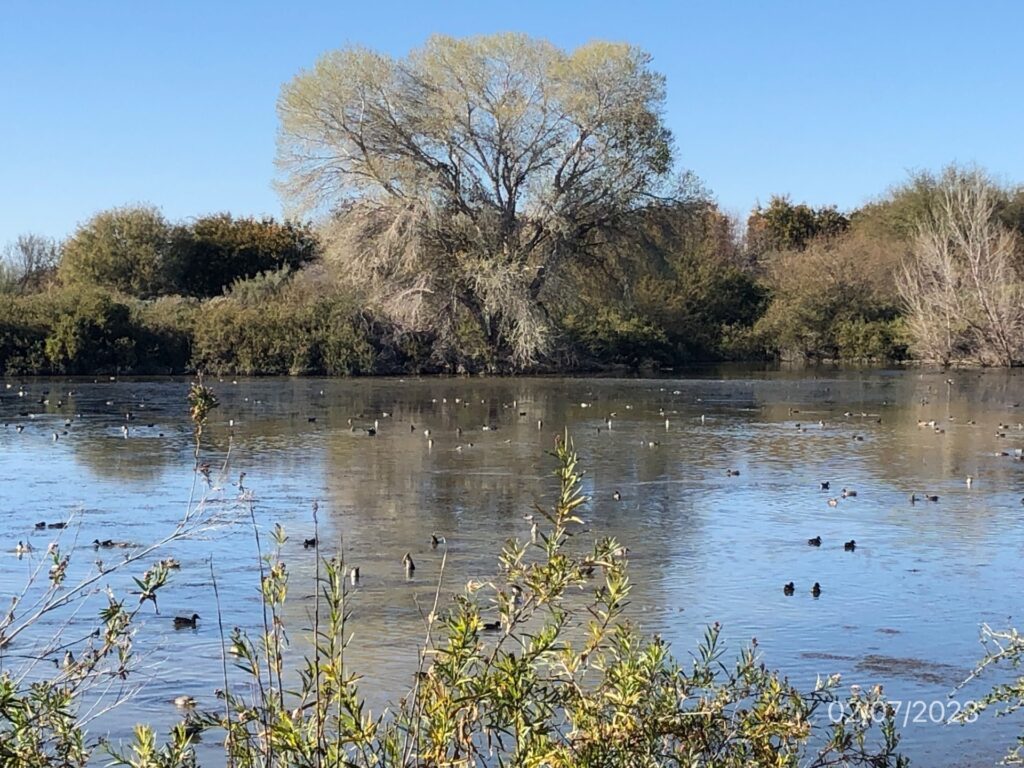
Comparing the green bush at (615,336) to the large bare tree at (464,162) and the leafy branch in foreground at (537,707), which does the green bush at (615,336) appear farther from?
the leafy branch in foreground at (537,707)

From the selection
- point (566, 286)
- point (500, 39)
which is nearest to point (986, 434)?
point (566, 286)

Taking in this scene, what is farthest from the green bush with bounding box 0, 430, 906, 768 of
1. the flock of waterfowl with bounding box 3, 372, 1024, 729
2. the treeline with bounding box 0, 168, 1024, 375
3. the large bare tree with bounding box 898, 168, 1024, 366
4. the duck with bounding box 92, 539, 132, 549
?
the large bare tree with bounding box 898, 168, 1024, 366

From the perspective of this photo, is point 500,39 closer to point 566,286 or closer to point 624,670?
point 566,286

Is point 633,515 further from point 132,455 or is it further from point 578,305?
point 578,305

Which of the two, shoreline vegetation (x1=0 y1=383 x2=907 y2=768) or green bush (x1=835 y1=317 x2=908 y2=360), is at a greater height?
green bush (x1=835 y1=317 x2=908 y2=360)

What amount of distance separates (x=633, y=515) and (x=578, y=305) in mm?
28217

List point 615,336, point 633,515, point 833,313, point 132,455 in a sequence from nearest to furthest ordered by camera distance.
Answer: point 633,515, point 132,455, point 615,336, point 833,313

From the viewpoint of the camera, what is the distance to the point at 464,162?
38.8 meters

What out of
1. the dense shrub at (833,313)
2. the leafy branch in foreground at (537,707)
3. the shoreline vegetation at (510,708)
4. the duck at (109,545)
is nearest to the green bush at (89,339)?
the dense shrub at (833,313)

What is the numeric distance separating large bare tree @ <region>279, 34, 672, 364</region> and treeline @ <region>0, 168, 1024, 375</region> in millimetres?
1172

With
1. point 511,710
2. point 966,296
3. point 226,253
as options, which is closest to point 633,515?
point 511,710

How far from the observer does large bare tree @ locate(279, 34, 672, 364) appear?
37.6 m

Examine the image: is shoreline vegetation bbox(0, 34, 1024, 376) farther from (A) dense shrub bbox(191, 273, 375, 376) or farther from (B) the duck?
(B) the duck

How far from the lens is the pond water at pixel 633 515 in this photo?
6.73m
